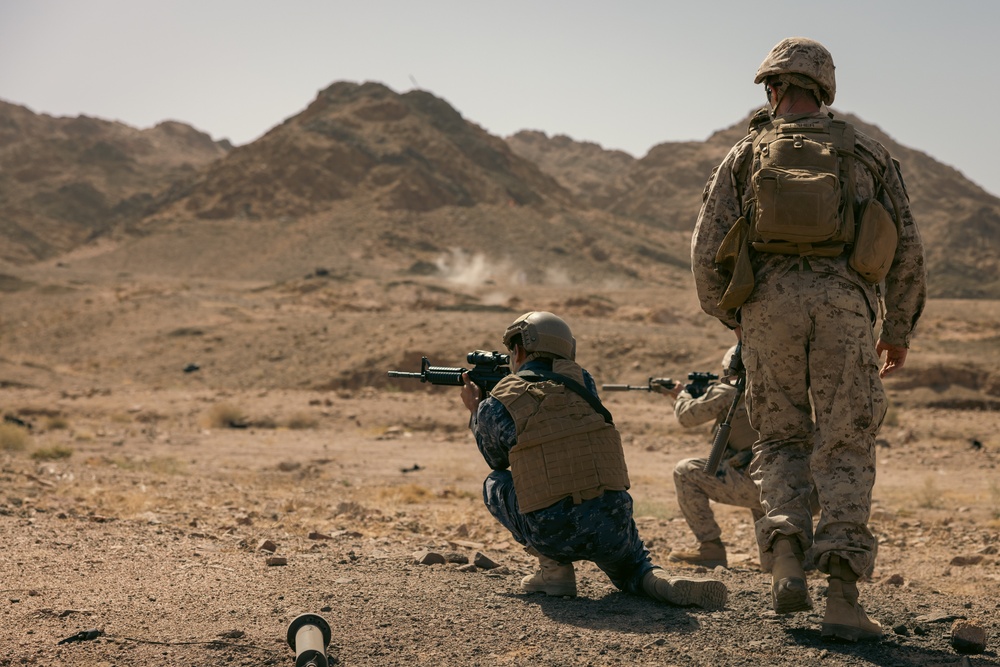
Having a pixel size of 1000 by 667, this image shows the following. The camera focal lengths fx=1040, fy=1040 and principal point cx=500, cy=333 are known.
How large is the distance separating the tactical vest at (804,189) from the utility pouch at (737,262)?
4 cm

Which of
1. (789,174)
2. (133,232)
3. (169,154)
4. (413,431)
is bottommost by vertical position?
(413,431)

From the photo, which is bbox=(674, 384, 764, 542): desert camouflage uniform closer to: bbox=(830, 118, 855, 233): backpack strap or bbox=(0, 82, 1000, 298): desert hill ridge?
bbox=(830, 118, 855, 233): backpack strap

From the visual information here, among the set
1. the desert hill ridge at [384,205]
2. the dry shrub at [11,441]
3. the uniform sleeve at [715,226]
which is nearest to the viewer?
the uniform sleeve at [715,226]

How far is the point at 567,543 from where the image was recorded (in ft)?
13.9

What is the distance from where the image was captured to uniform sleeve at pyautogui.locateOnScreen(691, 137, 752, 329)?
405cm

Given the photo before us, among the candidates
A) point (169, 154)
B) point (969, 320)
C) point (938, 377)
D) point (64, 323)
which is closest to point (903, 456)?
point (938, 377)

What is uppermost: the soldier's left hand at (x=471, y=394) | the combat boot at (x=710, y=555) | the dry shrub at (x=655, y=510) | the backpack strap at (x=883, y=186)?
the backpack strap at (x=883, y=186)

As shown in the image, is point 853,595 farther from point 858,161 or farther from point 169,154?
point 169,154

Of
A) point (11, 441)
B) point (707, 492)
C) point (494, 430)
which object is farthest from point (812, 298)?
point (11, 441)

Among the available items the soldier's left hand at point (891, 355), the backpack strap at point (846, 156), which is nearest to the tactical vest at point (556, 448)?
the soldier's left hand at point (891, 355)

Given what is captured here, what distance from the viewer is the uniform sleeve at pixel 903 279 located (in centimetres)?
393

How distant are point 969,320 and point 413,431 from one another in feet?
80.4

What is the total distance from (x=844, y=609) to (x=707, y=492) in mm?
2352

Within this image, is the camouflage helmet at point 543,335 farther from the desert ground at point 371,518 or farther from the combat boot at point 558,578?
the desert ground at point 371,518
